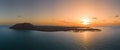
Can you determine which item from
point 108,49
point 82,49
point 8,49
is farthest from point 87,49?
point 8,49

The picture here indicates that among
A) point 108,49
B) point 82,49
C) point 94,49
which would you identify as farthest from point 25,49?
Answer: point 108,49

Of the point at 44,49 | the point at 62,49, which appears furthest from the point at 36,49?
the point at 62,49

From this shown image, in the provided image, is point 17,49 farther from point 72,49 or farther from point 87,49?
point 87,49

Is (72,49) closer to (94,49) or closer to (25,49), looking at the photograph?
(94,49)

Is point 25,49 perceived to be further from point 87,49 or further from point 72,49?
point 87,49

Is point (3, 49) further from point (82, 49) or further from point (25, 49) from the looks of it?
point (82, 49)

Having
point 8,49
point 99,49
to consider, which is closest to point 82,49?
point 99,49
